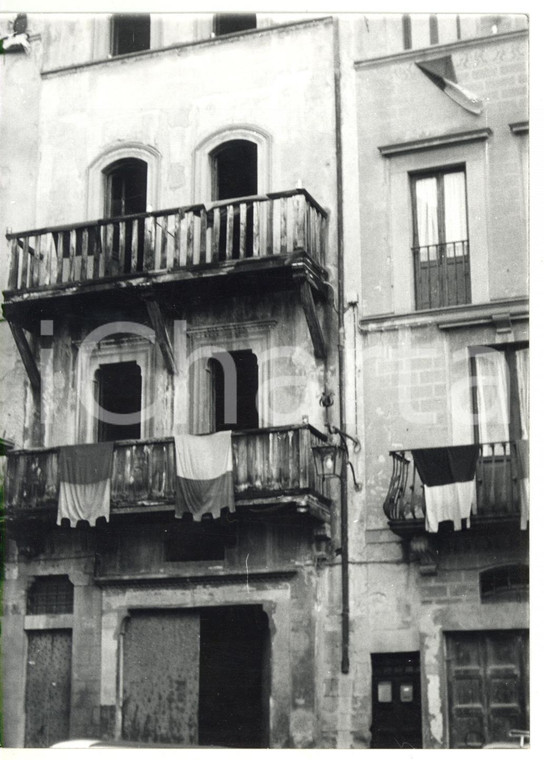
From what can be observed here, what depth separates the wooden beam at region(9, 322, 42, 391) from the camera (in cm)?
2358

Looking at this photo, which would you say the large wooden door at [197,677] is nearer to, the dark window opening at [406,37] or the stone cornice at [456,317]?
the stone cornice at [456,317]

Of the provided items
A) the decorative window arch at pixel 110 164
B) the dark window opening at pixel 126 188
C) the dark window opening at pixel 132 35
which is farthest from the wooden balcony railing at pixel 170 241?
the dark window opening at pixel 132 35

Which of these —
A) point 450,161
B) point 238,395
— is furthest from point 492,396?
point 238,395

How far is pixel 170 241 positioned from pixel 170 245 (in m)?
0.08

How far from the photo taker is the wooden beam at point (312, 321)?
2191 cm

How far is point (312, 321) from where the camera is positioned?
2206 centimetres

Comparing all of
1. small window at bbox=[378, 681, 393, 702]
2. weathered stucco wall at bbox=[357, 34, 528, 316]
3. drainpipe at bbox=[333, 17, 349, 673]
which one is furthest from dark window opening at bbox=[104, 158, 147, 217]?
small window at bbox=[378, 681, 393, 702]

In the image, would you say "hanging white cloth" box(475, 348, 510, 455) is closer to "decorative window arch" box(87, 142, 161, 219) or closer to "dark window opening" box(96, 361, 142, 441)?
"dark window opening" box(96, 361, 142, 441)

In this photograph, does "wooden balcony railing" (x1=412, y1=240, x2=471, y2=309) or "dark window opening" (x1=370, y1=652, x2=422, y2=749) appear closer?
"dark window opening" (x1=370, y1=652, x2=422, y2=749)

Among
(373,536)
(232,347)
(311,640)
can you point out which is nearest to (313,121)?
(232,347)

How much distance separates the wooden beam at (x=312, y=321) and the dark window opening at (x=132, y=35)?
680 cm

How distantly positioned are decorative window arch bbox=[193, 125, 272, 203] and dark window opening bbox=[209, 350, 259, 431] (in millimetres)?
3142

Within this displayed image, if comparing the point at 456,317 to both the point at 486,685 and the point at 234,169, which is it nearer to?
the point at 234,169

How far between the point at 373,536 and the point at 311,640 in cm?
199
